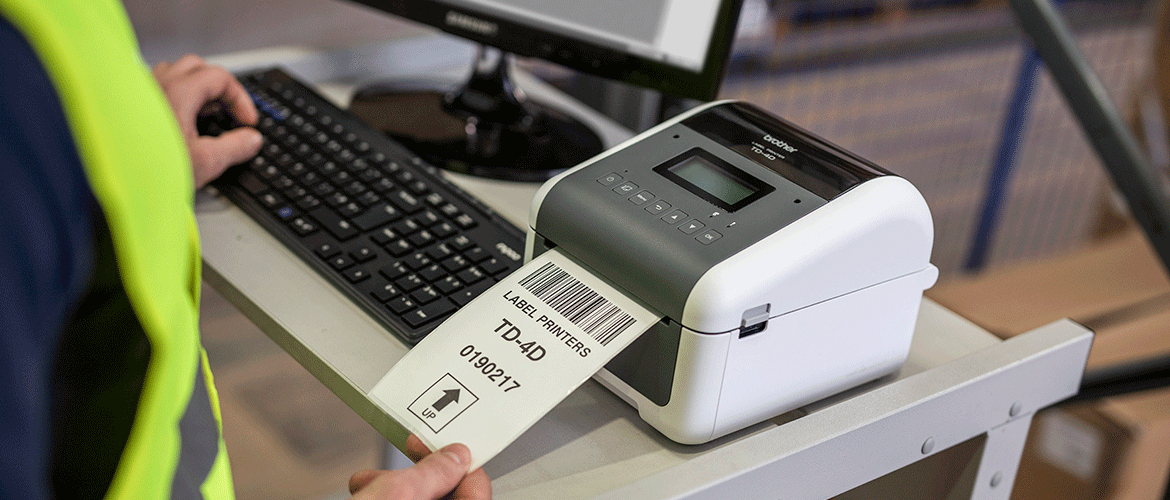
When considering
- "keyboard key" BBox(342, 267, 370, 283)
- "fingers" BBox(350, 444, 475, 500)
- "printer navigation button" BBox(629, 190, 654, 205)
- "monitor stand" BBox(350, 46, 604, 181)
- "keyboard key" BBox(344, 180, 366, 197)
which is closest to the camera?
"fingers" BBox(350, 444, 475, 500)

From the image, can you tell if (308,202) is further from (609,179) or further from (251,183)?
(609,179)

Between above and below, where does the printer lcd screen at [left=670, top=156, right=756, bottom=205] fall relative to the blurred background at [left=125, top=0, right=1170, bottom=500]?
above

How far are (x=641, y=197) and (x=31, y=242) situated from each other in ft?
1.26

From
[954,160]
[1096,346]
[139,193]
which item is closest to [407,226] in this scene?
[139,193]

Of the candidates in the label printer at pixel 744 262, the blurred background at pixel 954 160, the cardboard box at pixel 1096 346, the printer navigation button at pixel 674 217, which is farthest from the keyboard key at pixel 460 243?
the cardboard box at pixel 1096 346

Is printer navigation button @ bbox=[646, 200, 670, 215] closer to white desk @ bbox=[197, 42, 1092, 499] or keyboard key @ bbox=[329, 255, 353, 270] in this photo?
white desk @ bbox=[197, 42, 1092, 499]

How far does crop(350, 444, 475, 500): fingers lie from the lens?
54 cm

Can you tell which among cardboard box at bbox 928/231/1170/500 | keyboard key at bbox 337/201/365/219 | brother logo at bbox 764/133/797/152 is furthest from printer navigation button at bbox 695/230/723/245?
cardboard box at bbox 928/231/1170/500

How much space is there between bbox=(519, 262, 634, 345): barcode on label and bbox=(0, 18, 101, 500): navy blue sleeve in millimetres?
306

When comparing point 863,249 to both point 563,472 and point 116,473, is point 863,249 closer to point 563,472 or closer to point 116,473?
point 563,472

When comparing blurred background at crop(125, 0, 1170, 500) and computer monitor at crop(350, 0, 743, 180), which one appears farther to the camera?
blurred background at crop(125, 0, 1170, 500)

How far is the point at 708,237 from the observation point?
1.97ft

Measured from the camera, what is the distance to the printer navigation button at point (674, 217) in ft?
2.03

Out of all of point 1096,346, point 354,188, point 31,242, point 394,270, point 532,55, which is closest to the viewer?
point 31,242
